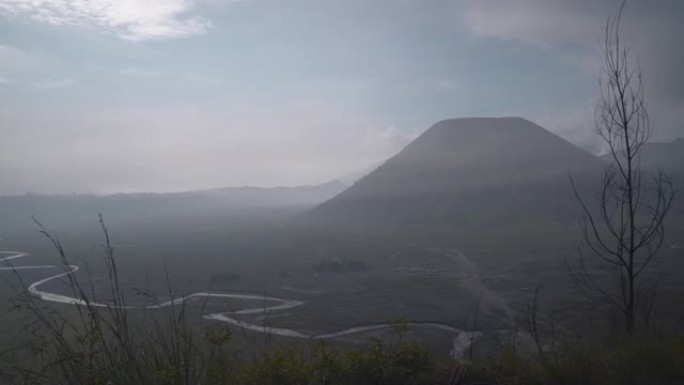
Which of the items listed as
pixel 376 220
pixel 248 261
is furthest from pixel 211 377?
pixel 376 220

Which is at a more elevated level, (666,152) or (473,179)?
(666,152)

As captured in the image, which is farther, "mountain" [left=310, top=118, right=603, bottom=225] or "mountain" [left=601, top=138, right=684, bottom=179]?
"mountain" [left=601, top=138, right=684, bottom=179]

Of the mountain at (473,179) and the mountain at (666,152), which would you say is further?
the mountain at (666,152)

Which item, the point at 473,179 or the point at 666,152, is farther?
the point at 666,152

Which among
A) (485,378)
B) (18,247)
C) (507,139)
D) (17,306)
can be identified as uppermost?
(507,139)

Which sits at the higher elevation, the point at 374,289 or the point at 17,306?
the point at 17,306

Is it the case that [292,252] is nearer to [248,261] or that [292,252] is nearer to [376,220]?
[248,261]

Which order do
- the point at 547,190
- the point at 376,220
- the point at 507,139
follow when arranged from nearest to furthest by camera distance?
1. the point at 547,190
2. the point at 376,220
3. the point at 507,139

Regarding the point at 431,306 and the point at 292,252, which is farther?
the point at 292,252
